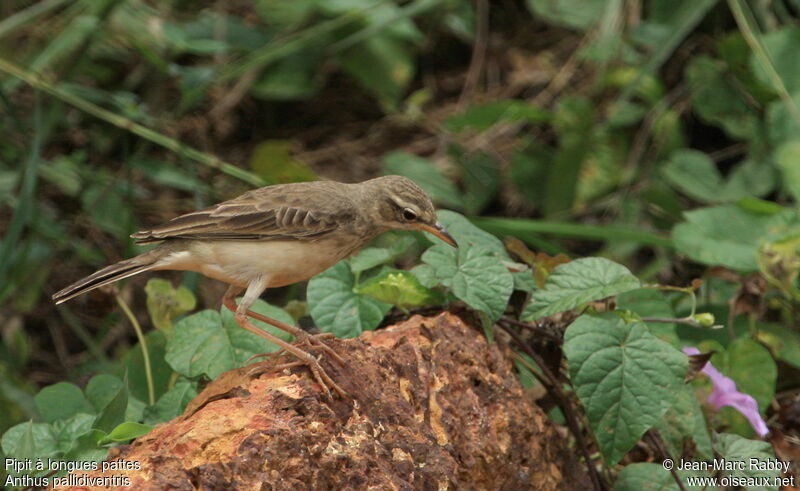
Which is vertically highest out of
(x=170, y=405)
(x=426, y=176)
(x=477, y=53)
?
(x=170, y=405)

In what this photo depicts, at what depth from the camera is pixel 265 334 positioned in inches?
157

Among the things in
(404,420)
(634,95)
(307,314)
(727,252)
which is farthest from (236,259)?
(634,95)

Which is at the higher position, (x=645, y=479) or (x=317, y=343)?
(x=317, y=343)

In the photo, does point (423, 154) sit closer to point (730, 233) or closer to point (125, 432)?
point (730, 233)

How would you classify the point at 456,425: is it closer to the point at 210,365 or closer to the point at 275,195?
the point at 210,365

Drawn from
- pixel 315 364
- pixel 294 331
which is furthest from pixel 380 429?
pixel 294 331

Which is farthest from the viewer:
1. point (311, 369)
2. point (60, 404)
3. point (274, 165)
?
point (274, 165)

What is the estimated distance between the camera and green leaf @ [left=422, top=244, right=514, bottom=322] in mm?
3992

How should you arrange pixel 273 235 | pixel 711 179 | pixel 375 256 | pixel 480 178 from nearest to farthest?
1. pixel 273 235
2. pixel 375 256
3. pixel 711 179
4. pixel 480 178

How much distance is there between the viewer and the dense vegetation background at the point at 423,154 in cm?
463

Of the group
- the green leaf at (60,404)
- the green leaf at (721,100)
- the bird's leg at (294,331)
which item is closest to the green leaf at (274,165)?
the bird's leg at (294,331)

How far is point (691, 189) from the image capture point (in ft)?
23.4

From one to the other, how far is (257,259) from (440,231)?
85 centimetres

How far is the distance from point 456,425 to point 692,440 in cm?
116
